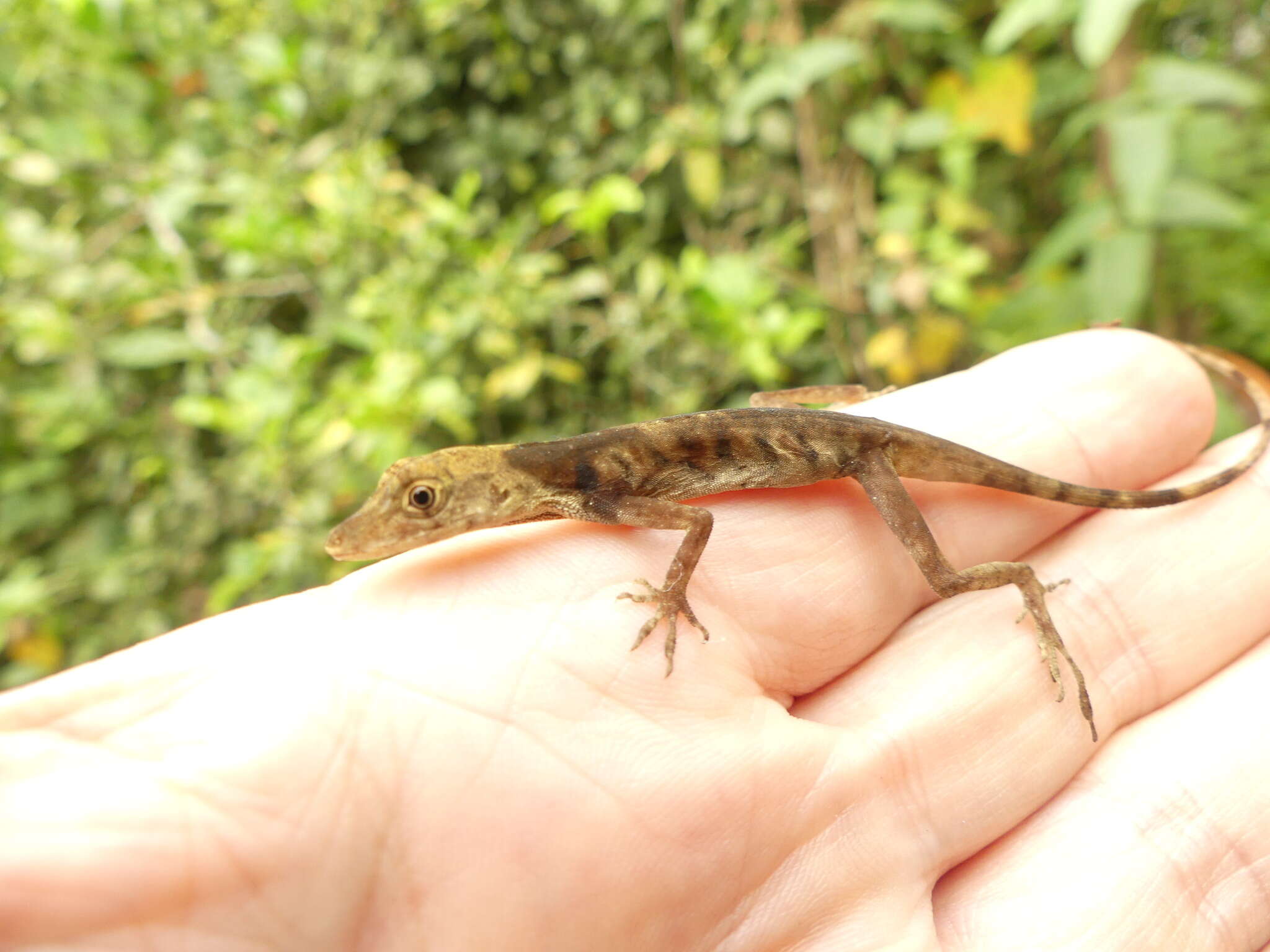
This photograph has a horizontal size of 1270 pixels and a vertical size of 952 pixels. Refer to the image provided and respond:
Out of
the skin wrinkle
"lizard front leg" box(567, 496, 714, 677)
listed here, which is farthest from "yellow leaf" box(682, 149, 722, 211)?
the skin wrinkle

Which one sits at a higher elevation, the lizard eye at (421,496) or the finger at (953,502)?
the lizard eye at (421,496)

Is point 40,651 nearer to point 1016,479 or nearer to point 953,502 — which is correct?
point 953,502

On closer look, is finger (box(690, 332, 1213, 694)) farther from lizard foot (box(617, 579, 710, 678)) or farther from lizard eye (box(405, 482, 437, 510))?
lizard eye (box(405, 482, 437, 510))

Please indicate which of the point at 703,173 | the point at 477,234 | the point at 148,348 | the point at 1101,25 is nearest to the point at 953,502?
the point at 1101,25

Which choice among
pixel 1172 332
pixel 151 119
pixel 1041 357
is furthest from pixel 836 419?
pixel 151 119

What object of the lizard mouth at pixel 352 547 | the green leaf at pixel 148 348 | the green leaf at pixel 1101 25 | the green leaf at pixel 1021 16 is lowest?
the lizard mouth at pixel 352 547

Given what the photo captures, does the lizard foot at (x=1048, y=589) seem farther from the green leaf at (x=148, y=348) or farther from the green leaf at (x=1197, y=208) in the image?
the green leaf at (x=148, y=348)

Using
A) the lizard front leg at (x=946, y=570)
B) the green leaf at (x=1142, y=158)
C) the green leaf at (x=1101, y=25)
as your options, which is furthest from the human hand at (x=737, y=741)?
the green leaf at (x=1101, y=25)
